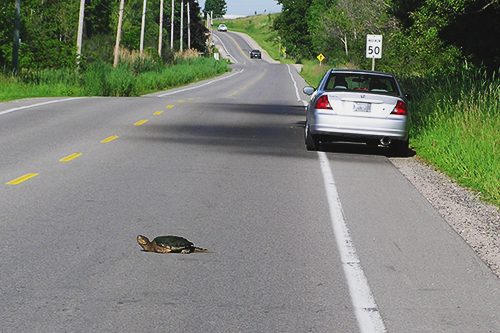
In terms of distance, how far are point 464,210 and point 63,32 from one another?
67.4 m

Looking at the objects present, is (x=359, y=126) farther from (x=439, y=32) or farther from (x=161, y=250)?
(x=439, y=32)

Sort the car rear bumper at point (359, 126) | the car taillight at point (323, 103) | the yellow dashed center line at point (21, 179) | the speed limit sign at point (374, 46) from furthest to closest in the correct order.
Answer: the speed limit sign at point (374, 46) → the car taillight at point (323, 103) → the car rear bumper at point (359, 126) → the yellow dashed center line at point (21, 179)

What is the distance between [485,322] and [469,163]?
7.65 meters

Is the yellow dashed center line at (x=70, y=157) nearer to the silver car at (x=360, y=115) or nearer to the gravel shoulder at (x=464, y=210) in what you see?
the silver car at (x=360, y=115)

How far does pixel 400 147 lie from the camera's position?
15.7 m

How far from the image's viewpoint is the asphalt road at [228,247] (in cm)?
568

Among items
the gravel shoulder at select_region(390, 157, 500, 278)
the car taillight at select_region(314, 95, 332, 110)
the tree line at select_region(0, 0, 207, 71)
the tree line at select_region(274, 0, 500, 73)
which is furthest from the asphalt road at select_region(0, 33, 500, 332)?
the tree line at select_region(0, 0, 207, 71)

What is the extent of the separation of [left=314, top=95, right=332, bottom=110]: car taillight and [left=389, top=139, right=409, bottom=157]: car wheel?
1.57 metres

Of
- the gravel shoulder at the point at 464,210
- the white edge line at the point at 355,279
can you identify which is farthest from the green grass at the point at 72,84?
the white edge line at the point at 355,279

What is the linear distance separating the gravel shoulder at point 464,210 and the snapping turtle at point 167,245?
107 inches

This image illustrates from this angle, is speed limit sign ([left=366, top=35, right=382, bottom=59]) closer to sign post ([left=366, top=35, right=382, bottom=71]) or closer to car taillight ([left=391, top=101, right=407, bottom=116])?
sign post ([left=366, top=35, right=382, bottom=71])

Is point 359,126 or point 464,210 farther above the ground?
point 359,126

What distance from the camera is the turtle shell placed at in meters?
7.36

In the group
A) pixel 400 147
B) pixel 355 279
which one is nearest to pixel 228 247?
pixel 355 279
